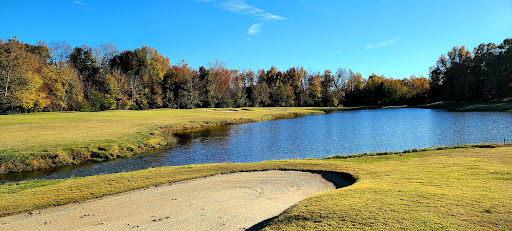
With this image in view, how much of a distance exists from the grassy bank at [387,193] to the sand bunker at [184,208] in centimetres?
98

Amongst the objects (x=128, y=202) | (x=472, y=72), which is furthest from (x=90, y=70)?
(x=472, y=72)

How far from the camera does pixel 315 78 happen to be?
12888 cm

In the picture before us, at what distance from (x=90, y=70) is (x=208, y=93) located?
3571 centimetres

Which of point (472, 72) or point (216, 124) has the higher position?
point (472, 72)

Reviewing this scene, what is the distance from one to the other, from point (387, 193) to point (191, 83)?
295ft

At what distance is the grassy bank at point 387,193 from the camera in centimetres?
647

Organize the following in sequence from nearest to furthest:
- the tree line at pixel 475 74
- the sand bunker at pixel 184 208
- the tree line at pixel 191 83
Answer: the sand bunker at pixel 184 208, the tree line at pixel 191 83, the tree line at pixel 475 74

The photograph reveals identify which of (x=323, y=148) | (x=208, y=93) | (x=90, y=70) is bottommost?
(x=323, y=148)

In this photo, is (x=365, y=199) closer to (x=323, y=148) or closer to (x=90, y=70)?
(x=323, y=148)

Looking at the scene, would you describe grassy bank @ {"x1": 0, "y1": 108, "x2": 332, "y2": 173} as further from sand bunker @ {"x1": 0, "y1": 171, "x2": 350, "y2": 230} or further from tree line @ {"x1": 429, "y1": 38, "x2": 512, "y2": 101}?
tree line @ {"x1": 429, "y1": 38, "x2": 512, "y2": 101}

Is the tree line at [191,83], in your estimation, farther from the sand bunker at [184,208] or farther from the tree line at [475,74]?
the sand bunker at [184,208]

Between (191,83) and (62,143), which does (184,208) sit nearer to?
(62,143)

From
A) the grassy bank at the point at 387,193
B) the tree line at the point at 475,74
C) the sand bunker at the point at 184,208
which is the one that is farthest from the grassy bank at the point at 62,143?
the tree line at the point at 475,74

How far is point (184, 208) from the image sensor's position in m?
9.36
